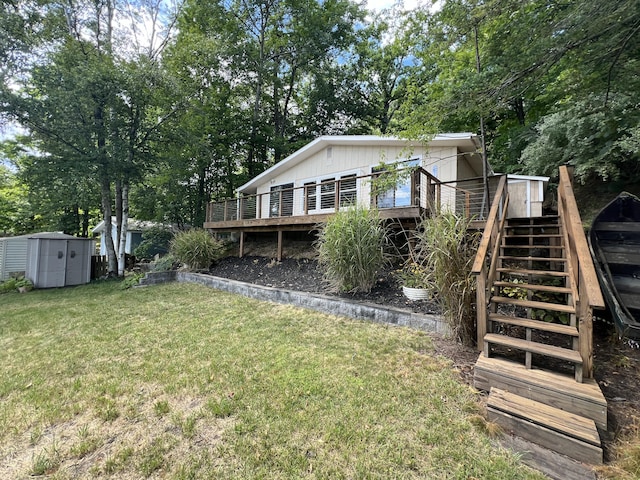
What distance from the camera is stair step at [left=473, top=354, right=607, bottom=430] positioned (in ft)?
6.60

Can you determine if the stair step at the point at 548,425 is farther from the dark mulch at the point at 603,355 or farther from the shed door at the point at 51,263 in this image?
the shed door at the point at 51,263

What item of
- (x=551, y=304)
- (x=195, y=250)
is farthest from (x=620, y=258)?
(x=195, y=250)

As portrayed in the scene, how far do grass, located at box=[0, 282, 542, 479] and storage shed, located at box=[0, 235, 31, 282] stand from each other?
267 inches

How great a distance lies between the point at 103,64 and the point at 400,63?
53.7ft

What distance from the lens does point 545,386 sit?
2199mm

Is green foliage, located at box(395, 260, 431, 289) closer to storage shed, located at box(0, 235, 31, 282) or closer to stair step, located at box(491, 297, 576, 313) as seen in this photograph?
stair step, located at box(491, 297, 576, 313)

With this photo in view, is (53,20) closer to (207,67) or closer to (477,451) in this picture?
(207,67)

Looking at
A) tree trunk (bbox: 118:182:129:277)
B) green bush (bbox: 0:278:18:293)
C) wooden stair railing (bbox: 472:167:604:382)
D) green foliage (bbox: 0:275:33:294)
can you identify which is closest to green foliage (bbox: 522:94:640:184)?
wooden stair railing (bbox: 472:167:604:382)

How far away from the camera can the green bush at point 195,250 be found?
9672 millimetres

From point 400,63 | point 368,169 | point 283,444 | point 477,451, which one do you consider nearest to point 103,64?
point 368,169

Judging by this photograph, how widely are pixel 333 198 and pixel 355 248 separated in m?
5.80

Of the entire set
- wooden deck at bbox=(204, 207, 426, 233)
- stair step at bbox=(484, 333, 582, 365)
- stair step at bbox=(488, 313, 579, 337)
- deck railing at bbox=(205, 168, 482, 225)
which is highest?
deck railing at bbox=(205, 168, 482, 225)

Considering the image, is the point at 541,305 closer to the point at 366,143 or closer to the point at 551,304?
the point at 551,304

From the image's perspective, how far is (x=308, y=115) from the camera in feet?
60.7
